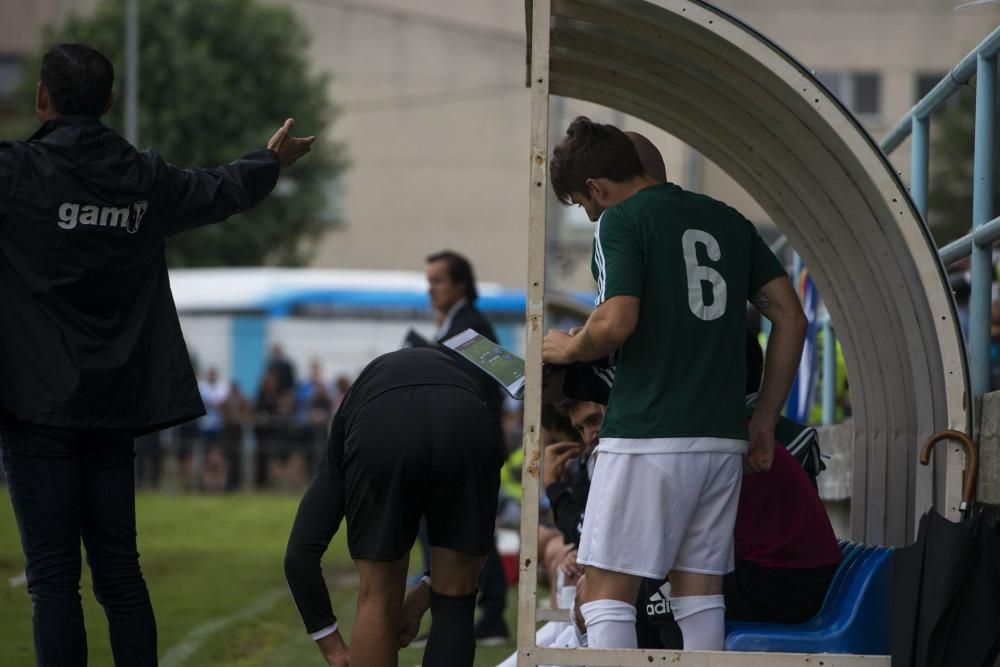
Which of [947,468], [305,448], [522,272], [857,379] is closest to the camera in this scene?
[947,468]

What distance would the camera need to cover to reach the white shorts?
435cm

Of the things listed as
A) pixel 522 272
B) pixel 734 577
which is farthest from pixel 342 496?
pixel 522 272

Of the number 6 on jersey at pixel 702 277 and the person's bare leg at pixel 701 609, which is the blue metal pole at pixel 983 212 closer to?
the number 6 on jersey at pixel 702 277

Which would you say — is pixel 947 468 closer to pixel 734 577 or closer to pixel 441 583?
pixel 734 577

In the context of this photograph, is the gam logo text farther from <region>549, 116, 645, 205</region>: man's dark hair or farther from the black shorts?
<region>549, 116, 645, 205</region>: man's dark hair

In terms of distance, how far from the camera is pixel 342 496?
15.6 feet

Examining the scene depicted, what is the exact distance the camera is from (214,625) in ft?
27.3

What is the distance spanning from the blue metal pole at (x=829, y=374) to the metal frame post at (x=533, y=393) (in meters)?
4.40

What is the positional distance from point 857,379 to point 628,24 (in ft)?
5.90

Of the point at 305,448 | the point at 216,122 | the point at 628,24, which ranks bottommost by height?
the point at 305,448

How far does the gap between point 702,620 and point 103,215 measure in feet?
7.31

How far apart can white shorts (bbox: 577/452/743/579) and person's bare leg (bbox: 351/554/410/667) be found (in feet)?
2.14

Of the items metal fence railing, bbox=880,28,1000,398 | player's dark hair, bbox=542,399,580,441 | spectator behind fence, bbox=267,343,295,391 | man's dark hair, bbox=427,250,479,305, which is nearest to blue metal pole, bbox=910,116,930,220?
metal fence railing, bbox=880,28,1000,398

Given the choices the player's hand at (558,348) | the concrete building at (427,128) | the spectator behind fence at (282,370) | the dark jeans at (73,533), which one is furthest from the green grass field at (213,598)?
the concrete building at (427,128)
